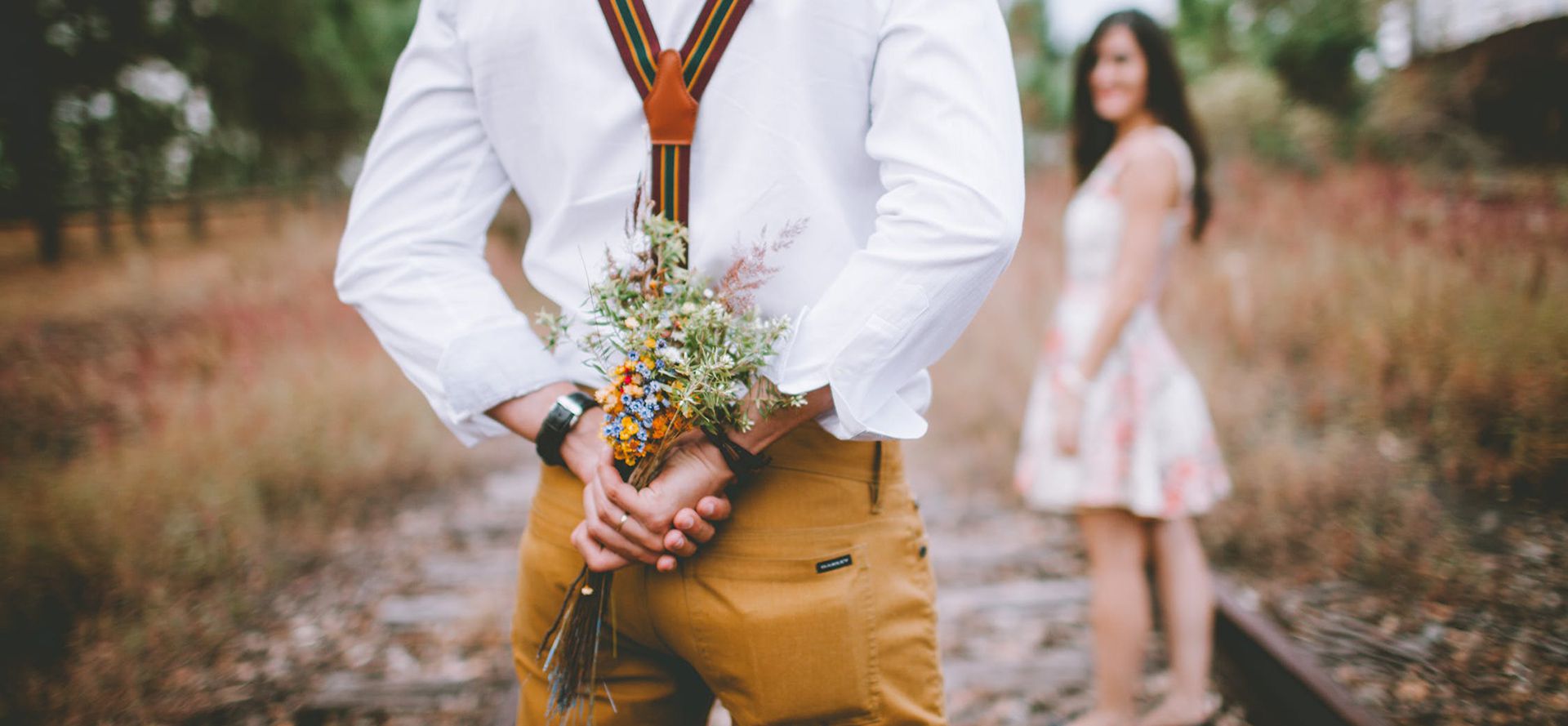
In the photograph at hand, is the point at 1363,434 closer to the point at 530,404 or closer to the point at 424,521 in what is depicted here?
the point at 530,404

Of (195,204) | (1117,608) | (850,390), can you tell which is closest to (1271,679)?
(1117,608)

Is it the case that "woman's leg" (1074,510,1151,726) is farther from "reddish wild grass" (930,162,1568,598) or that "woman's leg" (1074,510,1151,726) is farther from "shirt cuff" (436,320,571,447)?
A: "shirt cuff" (436,320,571,447)

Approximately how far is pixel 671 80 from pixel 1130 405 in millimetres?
2168

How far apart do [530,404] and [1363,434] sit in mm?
4961

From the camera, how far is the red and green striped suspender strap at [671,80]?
3.64ft

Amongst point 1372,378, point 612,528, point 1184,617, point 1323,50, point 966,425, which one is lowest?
point 1184,617

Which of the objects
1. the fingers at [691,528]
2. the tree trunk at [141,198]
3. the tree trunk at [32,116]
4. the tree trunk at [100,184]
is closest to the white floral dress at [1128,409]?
the fingers at [691,528]

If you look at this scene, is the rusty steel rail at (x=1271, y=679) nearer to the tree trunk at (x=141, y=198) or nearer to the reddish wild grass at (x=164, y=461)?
the reddish wild grass at (x=164, y=461)

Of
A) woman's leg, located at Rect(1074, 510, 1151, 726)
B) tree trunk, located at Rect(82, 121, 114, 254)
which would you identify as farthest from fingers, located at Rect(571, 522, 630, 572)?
tree trunk, located at Rect(82, 121, 114, 254)

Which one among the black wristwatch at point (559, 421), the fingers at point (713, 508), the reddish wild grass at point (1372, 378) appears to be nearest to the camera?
the fingers at point (713, 508)

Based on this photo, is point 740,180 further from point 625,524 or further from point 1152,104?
point 1152,104

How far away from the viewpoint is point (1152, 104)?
9.37ft

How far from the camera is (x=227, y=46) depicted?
432 inches

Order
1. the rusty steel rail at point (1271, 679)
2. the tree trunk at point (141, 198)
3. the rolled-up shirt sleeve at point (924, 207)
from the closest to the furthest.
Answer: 1. the rolled-up shirt sleeve at point (924, 207)
2. the rusty steel rail at point (1271, 679)
3. the tree trunk at point (141, 198)
